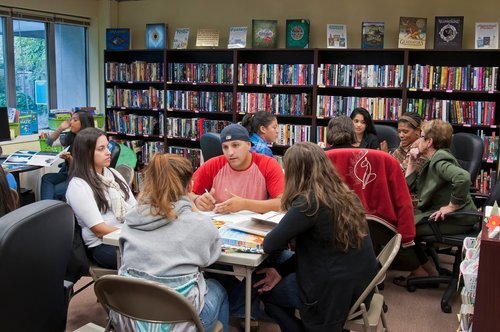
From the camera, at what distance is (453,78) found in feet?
17.5

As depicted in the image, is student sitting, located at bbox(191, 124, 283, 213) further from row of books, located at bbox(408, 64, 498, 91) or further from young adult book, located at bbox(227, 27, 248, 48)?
young adult book, located at bbox(227, 27, 248, 48)

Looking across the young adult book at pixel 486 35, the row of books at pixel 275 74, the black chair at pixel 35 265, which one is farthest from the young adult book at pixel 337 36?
the black chair at pixel 35 265

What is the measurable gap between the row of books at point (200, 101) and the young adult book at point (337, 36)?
51.2 inches

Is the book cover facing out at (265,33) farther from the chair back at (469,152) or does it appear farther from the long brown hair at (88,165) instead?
the long brown hair at (88,165)

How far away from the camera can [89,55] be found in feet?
23.7

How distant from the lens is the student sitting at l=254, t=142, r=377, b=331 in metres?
2.22

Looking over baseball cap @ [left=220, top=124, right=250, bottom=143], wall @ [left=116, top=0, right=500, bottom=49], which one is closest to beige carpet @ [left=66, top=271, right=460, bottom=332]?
baseball cap @ [left=220, top=124, right=250, bottom=143]

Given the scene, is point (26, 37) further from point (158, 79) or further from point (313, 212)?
point (313, 212)

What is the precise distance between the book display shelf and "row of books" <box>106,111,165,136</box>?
0.5 inches

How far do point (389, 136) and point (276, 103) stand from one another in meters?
1.52

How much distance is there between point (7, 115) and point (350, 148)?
3947 mm

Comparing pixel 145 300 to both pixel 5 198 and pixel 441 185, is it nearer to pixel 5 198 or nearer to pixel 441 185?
pixel 5 198

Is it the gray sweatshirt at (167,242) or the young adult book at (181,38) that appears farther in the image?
the young adult book at (181,38)

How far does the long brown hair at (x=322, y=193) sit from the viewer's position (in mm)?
2211
